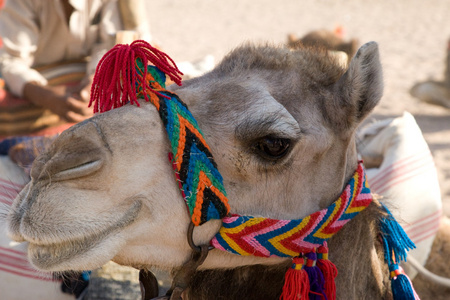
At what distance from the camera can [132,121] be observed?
172cm

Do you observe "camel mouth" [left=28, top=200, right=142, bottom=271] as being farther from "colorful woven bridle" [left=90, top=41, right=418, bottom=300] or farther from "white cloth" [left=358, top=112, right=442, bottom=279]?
"white cloth" [left=358, top=112, right=442, bottom=279]

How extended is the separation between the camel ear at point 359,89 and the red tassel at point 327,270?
1.62 ft

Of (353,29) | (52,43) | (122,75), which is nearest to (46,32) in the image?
(52,43)

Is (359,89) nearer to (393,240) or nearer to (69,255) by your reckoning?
(393,240)

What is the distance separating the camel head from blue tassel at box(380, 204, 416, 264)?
26 cm

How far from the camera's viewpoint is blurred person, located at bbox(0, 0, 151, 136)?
4113 millimetres

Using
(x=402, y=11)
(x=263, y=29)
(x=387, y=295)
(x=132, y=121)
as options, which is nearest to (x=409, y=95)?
(x=263, y=29)

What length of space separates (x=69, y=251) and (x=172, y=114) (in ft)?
1.83

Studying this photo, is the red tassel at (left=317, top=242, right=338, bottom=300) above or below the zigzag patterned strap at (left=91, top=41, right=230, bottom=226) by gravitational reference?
below

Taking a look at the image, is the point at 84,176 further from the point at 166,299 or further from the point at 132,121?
the point at 166,299

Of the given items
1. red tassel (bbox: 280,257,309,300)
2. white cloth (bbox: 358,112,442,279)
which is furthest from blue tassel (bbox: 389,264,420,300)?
white cloth (bbox: 358,112,442,279)

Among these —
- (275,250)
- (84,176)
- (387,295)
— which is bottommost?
(387,295)

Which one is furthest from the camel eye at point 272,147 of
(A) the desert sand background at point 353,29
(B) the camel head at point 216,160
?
(A) the desert sand background at point 353,29

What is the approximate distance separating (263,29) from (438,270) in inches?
443
